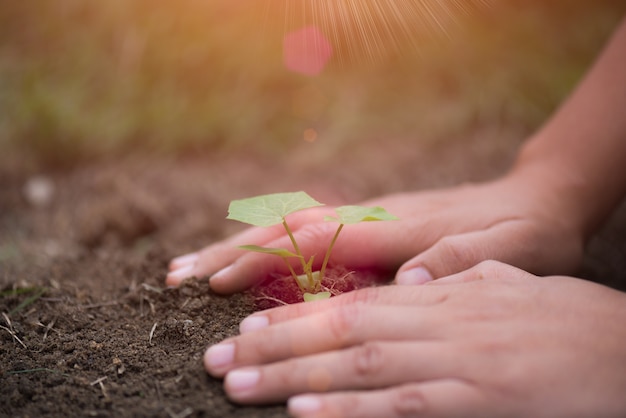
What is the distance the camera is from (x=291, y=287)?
5.02ft

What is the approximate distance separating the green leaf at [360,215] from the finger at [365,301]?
16 cm

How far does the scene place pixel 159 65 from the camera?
3836 mm

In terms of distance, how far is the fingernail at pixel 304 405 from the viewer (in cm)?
108

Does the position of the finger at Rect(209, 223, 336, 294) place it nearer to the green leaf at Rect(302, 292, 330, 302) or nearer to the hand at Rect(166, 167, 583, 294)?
the hand at Rect(166, 167, 583, 294)

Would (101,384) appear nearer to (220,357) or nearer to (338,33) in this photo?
(220,357)

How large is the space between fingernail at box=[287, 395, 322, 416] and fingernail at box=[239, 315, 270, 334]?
0.22m

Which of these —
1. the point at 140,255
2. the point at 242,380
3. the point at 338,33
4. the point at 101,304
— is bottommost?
the point at 140,255

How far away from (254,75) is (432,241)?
8.13ft

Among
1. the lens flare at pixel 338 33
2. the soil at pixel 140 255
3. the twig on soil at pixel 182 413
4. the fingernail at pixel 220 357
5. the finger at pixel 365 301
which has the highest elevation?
the lens flare at pixel 338 33

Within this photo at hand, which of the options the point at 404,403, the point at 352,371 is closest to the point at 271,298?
the point at 352,371

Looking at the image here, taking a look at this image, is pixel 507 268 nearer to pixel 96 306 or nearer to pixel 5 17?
pixel 96 306

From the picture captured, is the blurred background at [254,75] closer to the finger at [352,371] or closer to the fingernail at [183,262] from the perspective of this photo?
the fingernail at [183,262]

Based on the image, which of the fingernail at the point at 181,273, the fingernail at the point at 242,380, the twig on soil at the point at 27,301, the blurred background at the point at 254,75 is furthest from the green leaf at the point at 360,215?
the blurred background at the point at 254,75

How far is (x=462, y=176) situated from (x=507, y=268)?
72.1 inches
